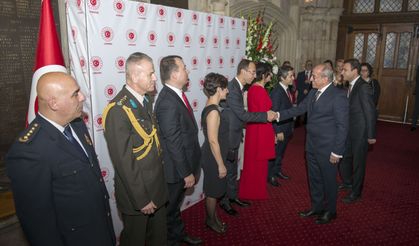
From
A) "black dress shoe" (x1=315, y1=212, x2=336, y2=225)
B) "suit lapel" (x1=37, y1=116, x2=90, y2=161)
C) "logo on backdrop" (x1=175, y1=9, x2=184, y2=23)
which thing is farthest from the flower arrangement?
"suit lapel" (x1=37, y1=116, x2=90, y2=161)

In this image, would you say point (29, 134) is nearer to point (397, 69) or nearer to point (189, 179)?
point (189, 179)

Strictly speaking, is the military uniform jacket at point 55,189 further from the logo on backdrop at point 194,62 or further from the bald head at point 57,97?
the logo on backdrop at point 194,62

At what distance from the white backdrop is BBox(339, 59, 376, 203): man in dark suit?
5.79 feet

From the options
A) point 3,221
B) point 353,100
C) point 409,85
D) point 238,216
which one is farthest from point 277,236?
point 409,85

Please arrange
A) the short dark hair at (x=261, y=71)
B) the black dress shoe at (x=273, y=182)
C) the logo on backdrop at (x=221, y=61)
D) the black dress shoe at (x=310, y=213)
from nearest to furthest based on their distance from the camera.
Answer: the black dress shoe at (x=310, y=213), the short dark hair at (x=261, y=71), the logo on backdrop at (x=221, y=61), the black dress shoe at (x=273, y=182)

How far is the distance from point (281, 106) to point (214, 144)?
5.49ft

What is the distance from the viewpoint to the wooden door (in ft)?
26.5

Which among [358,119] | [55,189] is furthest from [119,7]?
[358,119]

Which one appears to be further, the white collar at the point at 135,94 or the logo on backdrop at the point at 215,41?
the logo on backdrop at the point at 215,41

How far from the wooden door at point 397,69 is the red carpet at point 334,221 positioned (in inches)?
169

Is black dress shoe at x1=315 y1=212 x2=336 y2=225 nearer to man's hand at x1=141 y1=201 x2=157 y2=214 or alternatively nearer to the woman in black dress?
the woman in black dress

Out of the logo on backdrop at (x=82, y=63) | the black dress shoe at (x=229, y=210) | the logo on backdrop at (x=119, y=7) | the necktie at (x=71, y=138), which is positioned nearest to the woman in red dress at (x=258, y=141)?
the black dress shoe at (x=229, y=210)

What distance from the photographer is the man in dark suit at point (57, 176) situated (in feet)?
4.74

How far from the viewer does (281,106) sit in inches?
161
